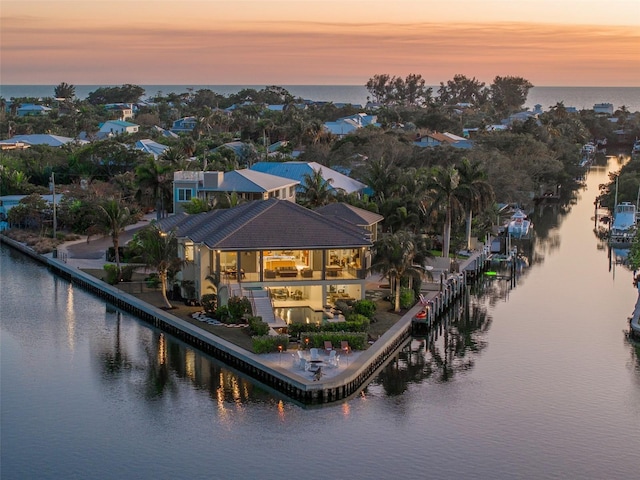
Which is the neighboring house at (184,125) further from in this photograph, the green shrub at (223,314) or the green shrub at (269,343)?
the green shrub at (269,343)

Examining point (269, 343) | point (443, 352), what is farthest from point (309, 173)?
point (269, 343)

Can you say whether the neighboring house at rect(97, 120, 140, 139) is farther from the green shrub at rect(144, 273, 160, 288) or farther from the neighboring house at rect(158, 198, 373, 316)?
the neighboring house at rect(158, 198, 373, 316)

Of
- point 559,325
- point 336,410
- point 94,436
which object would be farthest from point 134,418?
point 559,325

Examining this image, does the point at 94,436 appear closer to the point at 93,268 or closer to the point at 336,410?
the point at 336,410

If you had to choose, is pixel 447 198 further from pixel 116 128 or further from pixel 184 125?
pixel 184 125

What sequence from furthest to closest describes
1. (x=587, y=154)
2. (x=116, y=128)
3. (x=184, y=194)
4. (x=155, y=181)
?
(x=587, y=154), (x=116, y=128), (x=155, y=181), (x=184, y=194)

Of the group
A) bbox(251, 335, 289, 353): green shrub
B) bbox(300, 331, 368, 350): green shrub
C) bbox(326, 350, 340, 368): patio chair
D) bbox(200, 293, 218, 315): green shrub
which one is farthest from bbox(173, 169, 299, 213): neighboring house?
bbox(326, 350, 340, 368): patio chair

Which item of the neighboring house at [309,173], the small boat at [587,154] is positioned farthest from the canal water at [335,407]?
the small boat at [587,154]
